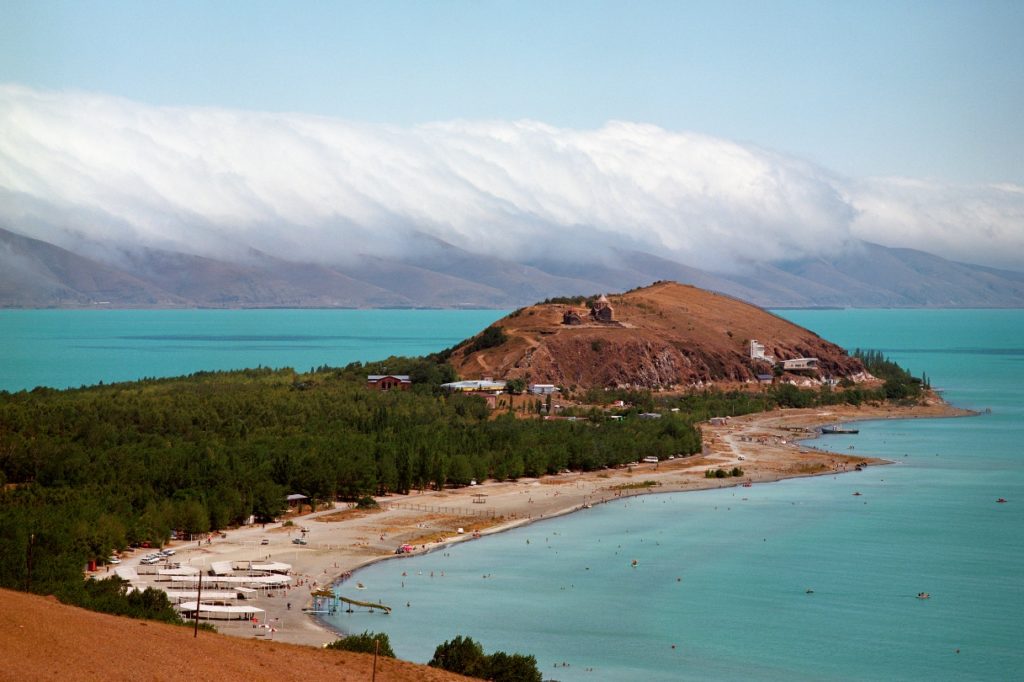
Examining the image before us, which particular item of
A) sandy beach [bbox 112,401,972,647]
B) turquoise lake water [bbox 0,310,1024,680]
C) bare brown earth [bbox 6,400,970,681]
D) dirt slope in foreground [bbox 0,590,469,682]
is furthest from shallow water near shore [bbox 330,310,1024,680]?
dirt slope in foreground [bbox 0,590,469,682]

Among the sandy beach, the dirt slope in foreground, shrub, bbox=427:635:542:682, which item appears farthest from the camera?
the sandy beach

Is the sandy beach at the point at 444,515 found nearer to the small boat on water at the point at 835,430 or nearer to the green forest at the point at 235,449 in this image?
the green forest at the point at 235,449

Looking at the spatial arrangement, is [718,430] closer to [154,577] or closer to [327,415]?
[327,415]

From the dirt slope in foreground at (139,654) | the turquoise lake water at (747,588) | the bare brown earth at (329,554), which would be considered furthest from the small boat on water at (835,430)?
the dirt slope in foreground at (139,654)

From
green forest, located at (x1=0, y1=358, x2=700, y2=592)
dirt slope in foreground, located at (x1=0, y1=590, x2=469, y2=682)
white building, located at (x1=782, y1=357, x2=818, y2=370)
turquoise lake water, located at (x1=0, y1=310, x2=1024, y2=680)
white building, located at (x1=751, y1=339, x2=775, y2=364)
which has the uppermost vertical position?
white building, located at (x1=751, y1=339, x2=775, y2=364)

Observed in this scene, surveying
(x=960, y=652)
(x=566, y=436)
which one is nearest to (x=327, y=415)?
(x=566, y=436)

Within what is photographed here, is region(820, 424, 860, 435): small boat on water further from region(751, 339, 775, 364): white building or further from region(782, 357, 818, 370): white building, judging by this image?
region(782, 357, 818, 370): white building
